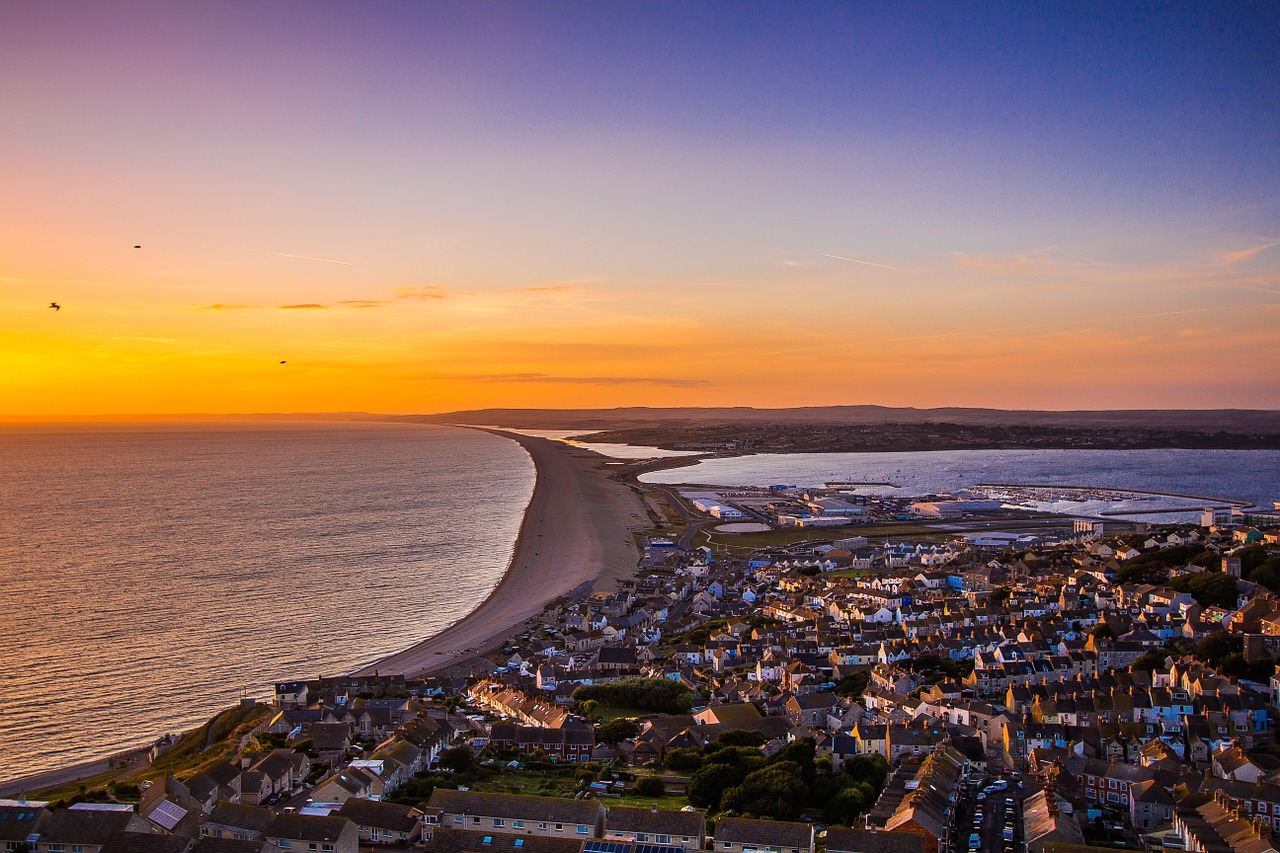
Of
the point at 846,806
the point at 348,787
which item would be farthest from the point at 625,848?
the point at 348,787

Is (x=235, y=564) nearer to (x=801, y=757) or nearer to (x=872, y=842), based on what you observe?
(x=801, y=757)

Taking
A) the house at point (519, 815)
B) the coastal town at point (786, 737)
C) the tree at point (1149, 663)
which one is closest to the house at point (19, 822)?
the coastal town at point (786, 737)

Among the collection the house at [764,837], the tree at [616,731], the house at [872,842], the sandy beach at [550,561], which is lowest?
the sandy beach at [550,561]

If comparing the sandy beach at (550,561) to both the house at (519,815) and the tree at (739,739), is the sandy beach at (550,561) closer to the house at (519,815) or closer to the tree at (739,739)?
the tree at (739,739)

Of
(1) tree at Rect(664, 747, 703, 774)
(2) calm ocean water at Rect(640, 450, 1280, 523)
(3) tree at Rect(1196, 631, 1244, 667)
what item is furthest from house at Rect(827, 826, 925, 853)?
(2) calm ocean water at Rect(640, 450, 1280, 523)

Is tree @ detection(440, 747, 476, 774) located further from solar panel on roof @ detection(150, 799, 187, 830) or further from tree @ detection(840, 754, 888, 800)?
tree @ detection(840, 754, 888, 800)

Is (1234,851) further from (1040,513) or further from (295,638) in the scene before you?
(1040,513)
